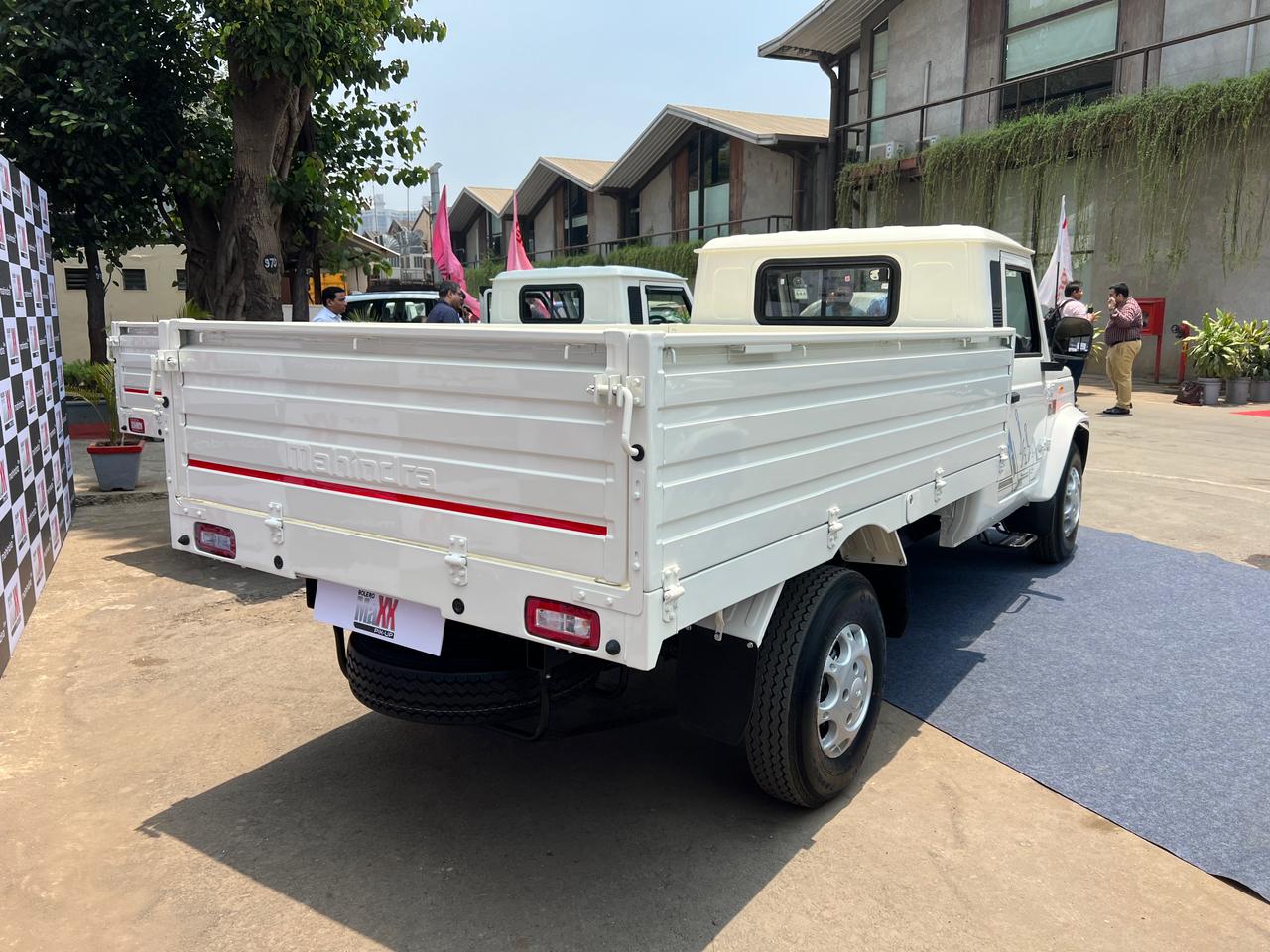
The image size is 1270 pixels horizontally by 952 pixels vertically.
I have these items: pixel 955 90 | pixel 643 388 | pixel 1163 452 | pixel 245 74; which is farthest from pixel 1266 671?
pixel 955 90

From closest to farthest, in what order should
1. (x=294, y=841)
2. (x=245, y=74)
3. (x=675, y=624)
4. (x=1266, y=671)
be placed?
(x=675, y=624) < (x=294, y=841) < (x=1266, y=671) < (x=245, y=74)

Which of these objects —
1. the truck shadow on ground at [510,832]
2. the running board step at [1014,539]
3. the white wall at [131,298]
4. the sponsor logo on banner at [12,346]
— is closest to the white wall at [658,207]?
the white wall at [131,298]

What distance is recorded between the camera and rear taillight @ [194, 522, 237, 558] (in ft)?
11.5

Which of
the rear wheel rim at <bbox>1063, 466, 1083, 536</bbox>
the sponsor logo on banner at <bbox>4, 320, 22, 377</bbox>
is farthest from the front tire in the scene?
the sponsor logo on banner at <bbox>4, 320, 22, 377</bbox>

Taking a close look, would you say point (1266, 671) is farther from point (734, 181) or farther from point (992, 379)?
point (734, 181)

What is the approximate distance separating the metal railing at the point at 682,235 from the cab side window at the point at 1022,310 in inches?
543

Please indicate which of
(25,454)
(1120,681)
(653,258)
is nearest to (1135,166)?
(1120,681)

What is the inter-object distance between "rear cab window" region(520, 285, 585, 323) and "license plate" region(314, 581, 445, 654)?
707 centimetres

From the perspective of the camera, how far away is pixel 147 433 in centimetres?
787

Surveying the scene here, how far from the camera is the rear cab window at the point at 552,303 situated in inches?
402

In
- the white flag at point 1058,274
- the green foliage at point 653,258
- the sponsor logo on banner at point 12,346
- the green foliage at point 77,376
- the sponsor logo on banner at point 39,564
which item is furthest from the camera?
the green foliage at point 653,258

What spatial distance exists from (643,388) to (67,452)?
23.4 feet

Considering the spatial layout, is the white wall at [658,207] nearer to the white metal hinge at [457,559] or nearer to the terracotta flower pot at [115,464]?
the terracotta flower pot at [115,464]

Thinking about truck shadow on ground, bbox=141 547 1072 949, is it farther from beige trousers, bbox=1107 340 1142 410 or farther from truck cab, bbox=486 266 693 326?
beige trousers, bbox=1107 340 1142 410
